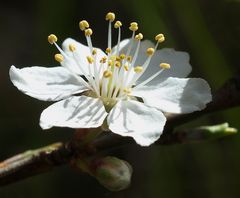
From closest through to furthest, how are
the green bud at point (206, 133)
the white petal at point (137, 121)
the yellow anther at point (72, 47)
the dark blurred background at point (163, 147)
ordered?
the white petal at point (137, 121) → the green bud at point (206, 133) → the yellow anther at point (72, 47) → the dark blurred background at point (163, 147)

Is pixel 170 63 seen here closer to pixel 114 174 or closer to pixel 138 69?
pixel 138 69

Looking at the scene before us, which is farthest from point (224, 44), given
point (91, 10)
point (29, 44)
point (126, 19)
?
point (29, 44)

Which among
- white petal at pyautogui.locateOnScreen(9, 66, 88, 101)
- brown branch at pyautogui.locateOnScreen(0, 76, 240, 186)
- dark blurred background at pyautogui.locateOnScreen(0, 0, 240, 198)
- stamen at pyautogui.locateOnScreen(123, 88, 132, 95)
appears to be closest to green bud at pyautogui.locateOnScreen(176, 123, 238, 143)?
brown branch at pyautogui.locateOnScreen(0, 76, 240, 186)

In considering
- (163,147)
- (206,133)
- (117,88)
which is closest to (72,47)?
(117,88)

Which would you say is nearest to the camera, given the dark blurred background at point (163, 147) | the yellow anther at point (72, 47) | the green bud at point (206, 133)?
the green bud at point (206, 133)

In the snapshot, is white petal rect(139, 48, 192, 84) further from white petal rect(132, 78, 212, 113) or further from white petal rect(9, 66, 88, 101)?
white petal rect(9, 66, 88, 101)

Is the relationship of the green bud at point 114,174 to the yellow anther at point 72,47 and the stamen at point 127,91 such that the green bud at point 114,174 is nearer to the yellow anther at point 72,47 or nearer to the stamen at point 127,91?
the stamen at point 127,91

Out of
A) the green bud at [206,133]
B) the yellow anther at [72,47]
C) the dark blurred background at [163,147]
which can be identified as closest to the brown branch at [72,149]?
the green bud at [206,133]
